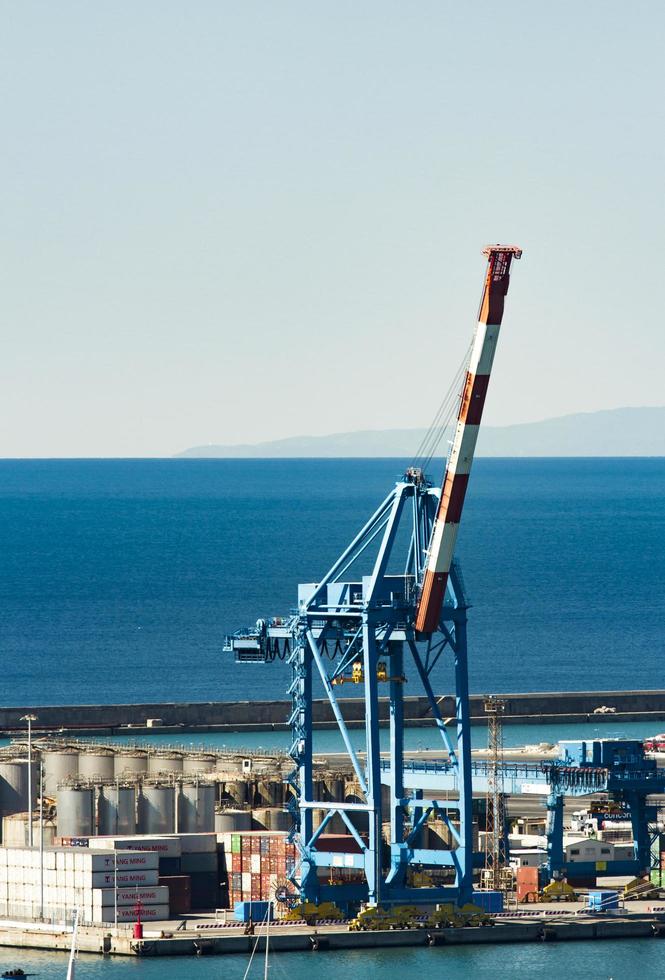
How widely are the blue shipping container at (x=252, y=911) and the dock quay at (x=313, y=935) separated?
1105 millimetres

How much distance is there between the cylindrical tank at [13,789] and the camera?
358 feet

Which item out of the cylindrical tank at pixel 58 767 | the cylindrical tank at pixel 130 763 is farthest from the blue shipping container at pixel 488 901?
the cylindrical tank at pixel 58 767

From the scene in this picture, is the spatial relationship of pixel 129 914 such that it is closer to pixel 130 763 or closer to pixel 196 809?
pixel 196 809

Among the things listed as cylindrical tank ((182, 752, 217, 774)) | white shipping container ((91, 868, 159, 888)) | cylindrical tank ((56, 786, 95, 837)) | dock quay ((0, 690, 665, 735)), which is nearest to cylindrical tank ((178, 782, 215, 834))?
cylindrical tank ((56, 786, 95, 837))

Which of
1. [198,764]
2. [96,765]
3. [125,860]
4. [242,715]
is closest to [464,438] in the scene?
[125,860]

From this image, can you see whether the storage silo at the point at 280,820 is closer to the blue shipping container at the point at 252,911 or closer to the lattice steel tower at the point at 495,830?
the lattice steel tower at the point at 495,830

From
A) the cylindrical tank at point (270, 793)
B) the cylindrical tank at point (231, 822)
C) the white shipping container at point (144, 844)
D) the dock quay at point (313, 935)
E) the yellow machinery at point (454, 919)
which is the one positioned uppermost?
the cylindrical tank at point (270, 793)

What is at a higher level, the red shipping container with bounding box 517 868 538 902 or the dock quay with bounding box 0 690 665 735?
the dock quay with bounding box 0 690 665 735

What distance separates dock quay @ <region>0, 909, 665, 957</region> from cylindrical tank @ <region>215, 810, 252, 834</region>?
914cm

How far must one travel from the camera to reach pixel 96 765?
4405 inches

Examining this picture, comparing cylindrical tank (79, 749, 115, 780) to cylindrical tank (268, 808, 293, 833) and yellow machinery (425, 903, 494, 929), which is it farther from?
yellow machinery (425, 903, 494, 929)

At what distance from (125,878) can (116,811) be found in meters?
10.5

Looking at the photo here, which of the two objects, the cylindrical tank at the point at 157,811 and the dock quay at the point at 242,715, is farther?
the dock quay at the point at 242,715

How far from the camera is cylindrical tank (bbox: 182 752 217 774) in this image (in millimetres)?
110500
